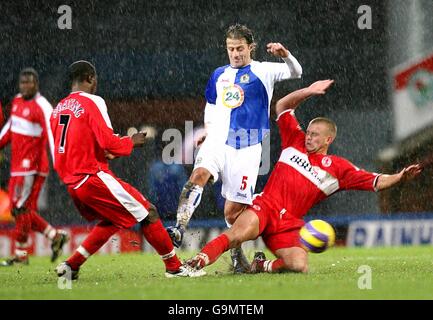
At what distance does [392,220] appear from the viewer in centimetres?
1352

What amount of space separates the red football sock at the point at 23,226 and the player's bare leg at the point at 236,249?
3.19 metres

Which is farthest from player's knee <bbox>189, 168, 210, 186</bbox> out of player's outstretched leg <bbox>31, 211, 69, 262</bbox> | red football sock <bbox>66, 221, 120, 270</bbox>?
player's outstretched leg <bbox>31, 211, 69, 262</bbox>

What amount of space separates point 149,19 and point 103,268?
6798 millimetres

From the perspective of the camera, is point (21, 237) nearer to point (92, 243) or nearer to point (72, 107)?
point (92, 243)

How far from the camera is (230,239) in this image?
7.64 metres

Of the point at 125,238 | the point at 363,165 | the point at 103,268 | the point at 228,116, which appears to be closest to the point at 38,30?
the point at 125,238

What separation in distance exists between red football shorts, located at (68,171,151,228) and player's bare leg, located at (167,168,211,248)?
12.7 inches

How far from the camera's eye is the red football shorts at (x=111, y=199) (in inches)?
293

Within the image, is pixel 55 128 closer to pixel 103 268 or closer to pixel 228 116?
pixel 228 116

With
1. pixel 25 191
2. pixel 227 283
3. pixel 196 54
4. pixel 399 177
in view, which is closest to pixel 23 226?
pixel 25 191

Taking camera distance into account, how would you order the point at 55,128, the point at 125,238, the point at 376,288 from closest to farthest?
the point at 376,288
the point at 55,128
the point at 125,238

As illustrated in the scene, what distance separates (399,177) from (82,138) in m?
2.51

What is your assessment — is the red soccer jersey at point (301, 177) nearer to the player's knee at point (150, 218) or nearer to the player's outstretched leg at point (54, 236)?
the player's knee at point (150, 218)

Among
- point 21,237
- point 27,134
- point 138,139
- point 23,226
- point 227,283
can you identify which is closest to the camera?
point 227,283
